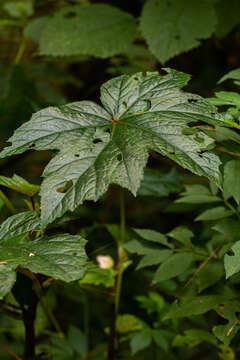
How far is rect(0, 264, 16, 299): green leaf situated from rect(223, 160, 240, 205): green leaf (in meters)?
0.47

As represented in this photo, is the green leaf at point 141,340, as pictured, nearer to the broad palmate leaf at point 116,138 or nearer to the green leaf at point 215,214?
the green leaf at point 215,214

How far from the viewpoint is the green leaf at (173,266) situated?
949 mm

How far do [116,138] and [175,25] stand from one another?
99 centimetres

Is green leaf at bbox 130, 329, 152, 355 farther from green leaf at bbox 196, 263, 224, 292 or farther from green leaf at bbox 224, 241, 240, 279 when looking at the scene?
green leaf at bbox 224, 241, 240, 279

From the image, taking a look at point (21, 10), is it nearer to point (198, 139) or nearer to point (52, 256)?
point (198, 139)

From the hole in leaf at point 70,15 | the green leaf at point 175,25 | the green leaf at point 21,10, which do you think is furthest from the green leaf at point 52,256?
the green leaf at point 21,10

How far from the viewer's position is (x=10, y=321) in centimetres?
158

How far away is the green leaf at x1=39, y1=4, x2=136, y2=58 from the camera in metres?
1.64

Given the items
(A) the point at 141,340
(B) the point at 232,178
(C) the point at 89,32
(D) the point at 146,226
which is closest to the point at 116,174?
(B) the point at 232,178

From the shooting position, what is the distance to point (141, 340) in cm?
116

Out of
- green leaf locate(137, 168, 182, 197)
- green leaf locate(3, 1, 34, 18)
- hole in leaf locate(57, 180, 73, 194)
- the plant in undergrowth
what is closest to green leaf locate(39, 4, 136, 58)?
green leaf locate(3, 1, 34, 18)

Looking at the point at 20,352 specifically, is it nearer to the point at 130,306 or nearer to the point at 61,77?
the point at 130,306

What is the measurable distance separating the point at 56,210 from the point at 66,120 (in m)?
0.21

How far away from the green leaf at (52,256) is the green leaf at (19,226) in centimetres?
2
